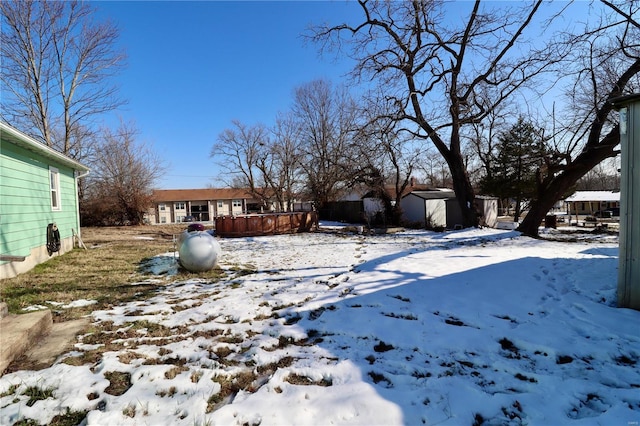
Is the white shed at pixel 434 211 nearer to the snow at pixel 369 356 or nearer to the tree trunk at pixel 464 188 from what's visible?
the tree trunk at pixel 464 188

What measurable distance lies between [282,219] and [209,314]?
44.5 ft

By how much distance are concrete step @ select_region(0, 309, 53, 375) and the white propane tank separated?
10.7 feet

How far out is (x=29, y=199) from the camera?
25.2 feet

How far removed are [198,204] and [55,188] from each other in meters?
39.2

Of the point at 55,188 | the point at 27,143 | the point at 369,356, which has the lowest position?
the point at 369,356

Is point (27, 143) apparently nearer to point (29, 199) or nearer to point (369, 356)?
point (29, 199)

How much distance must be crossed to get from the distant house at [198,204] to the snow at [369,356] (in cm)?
4201

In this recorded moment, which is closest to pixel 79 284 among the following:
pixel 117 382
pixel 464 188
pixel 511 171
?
pixel 117 382

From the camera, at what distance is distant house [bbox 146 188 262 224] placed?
4638 cm

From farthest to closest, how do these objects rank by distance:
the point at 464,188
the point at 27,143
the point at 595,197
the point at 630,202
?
the point at 595,197
the point at 464,188
the point at 27,143
the point at 630,202

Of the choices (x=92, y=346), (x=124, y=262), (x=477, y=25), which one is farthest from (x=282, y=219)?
(x=92, y=346)

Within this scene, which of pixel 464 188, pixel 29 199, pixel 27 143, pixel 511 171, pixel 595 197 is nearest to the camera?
pixel 27 143

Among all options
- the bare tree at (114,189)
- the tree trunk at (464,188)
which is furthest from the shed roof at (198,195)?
the tree trunk at (464,188)

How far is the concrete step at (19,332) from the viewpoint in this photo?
2.91 meters
